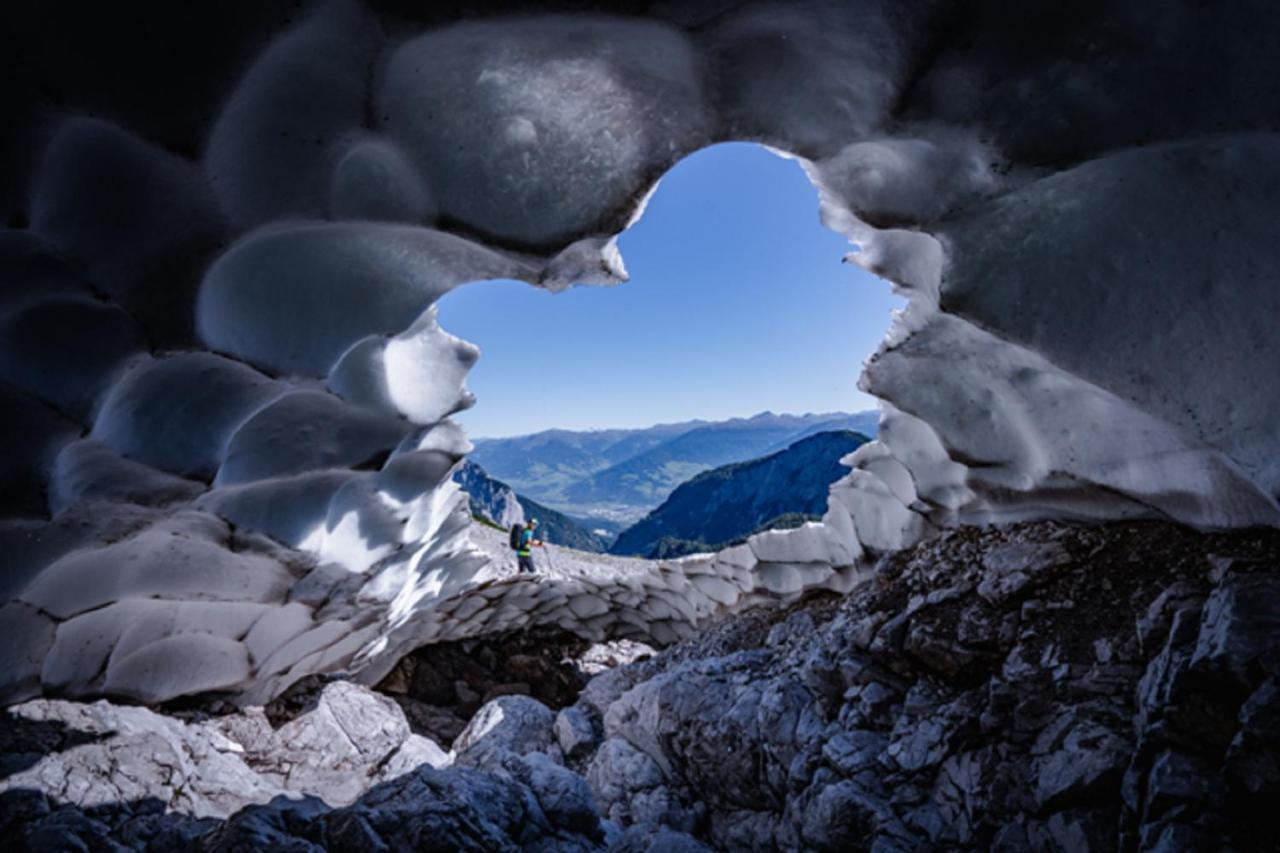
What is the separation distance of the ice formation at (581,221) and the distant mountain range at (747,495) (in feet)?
92.3

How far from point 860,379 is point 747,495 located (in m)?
40.7

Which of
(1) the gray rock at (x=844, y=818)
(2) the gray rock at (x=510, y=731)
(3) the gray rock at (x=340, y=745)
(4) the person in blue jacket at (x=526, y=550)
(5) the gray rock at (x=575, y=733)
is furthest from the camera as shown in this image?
(4) the person in blue jacket at (x=526, y=550)

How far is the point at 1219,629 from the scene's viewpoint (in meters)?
1.56

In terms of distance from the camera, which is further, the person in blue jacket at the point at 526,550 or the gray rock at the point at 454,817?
the person in blue jacket at the point at 526,550

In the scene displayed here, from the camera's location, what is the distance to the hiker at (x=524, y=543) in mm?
6633

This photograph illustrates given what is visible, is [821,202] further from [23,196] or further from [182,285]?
[23,196]

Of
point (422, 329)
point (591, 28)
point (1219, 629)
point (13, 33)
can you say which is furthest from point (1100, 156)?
point (13, 33)

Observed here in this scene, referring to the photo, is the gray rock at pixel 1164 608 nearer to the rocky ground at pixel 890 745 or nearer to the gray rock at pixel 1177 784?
the rocky ground at pixel 890 745

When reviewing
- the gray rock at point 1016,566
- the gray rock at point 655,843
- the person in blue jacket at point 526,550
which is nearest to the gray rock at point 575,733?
the person in blue jacket at point 526,550

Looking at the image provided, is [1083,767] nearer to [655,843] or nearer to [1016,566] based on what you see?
[1016,566]

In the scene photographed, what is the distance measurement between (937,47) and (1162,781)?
219cm

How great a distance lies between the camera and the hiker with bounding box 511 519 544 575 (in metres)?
6.63

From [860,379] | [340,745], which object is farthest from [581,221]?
[340,745]

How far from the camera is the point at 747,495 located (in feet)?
140
